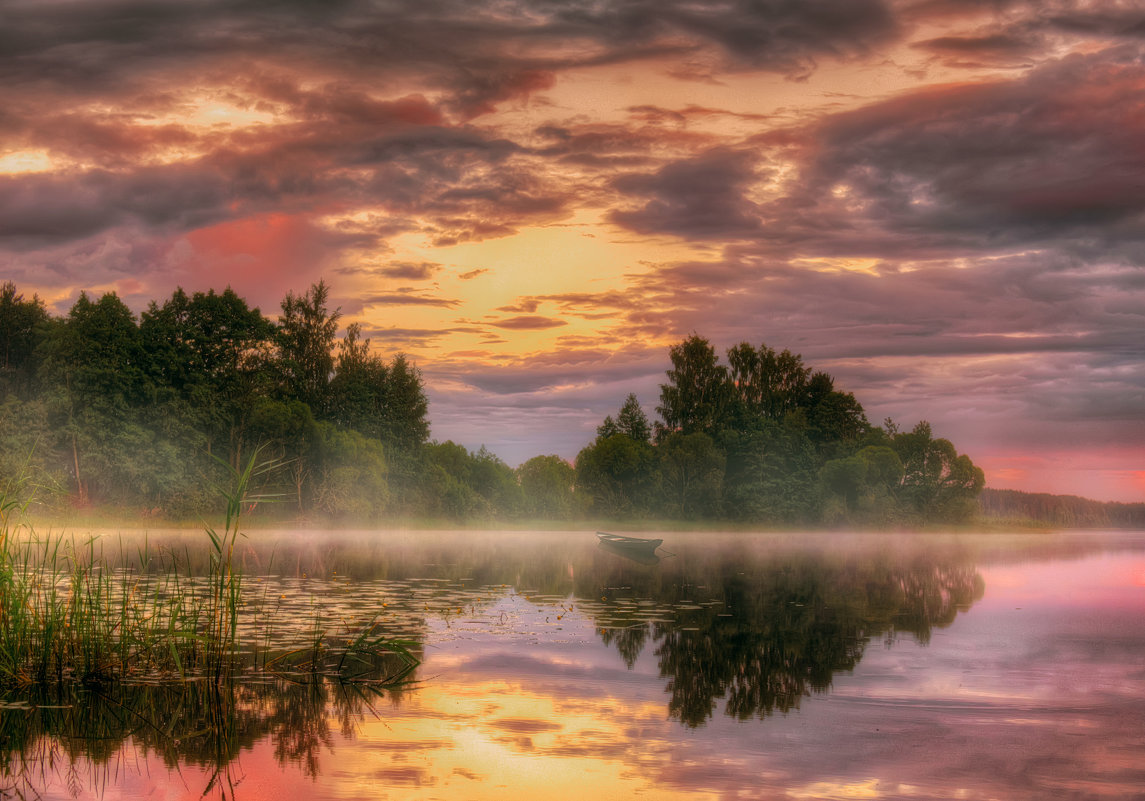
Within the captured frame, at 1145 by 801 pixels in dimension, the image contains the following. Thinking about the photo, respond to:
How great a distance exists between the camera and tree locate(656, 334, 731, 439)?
95000 mm

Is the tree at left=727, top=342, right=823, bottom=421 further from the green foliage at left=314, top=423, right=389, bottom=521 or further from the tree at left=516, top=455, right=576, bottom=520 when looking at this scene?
the green foliage at left=314, top=423, right=389, bottom=521

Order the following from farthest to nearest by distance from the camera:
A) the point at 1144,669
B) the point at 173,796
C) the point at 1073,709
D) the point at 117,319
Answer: the point at 117,319 → the point at 1144,669 → the point at 1073,709 → the point at 173,796

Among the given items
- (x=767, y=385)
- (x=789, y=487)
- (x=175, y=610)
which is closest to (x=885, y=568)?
(x=175, y=610)

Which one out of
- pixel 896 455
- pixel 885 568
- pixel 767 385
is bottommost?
pixel 885 568

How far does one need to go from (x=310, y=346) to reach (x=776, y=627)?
72.0 m

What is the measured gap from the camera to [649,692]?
40.3ft

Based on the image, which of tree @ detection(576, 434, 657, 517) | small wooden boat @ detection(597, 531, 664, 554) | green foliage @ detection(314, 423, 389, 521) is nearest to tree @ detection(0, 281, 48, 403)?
green foliage @ detection(314, 423, 389, 521)

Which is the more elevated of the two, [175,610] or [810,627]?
[175,610]

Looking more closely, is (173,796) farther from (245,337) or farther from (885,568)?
(245,337)

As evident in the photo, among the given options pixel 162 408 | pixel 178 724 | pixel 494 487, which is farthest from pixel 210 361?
pixel 178 724

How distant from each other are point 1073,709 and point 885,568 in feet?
90.8

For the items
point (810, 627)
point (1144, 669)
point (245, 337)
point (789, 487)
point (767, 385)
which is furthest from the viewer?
point (767, 385)

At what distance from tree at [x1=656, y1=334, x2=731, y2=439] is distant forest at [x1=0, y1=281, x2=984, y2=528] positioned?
153 millimetres

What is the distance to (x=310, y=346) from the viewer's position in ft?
279
